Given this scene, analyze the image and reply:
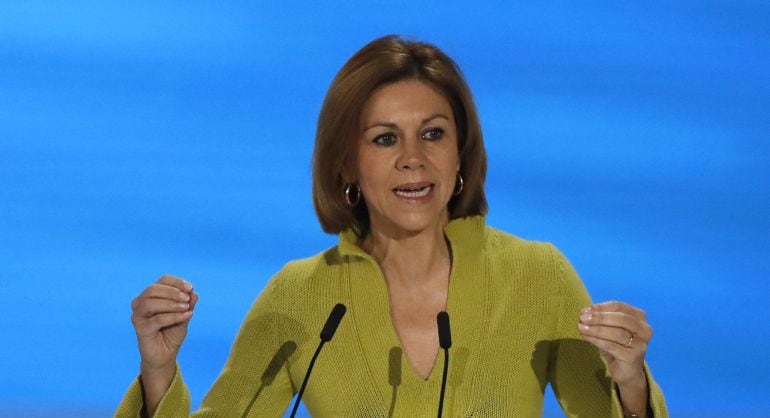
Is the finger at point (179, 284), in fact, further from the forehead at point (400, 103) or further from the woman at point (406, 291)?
the forehead at point (400, 103)

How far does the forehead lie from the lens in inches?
77.8

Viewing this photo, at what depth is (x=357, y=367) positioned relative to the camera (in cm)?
199

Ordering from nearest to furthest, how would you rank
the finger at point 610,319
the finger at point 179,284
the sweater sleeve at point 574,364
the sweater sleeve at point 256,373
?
1. the finger at point 610,319
2. the finger at point 179,284
3. the sweater sleeve at point 574,364
4. the sweater sleeve at point 256,373

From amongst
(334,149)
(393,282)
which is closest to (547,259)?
(393,282)

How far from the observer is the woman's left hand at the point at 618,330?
63.3 inches

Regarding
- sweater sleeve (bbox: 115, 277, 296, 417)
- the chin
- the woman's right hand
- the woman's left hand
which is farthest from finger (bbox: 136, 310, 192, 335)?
the woman's left hand

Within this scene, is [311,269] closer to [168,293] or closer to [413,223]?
[413,223]

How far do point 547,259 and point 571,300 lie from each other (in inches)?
3.3

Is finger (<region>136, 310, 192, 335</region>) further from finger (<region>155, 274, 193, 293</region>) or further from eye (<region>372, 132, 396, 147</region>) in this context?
eye (<region>372, 132, 396, 147</region>)

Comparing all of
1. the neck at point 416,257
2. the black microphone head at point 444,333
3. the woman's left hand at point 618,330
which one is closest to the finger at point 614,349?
the woman's left hand at point 618,330

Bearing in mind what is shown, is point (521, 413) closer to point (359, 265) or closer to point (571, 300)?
point (571, 300)

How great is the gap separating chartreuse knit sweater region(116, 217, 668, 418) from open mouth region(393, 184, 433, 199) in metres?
0.12

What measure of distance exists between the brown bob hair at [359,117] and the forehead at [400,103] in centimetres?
1

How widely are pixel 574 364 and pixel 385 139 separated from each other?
1.49 feet
